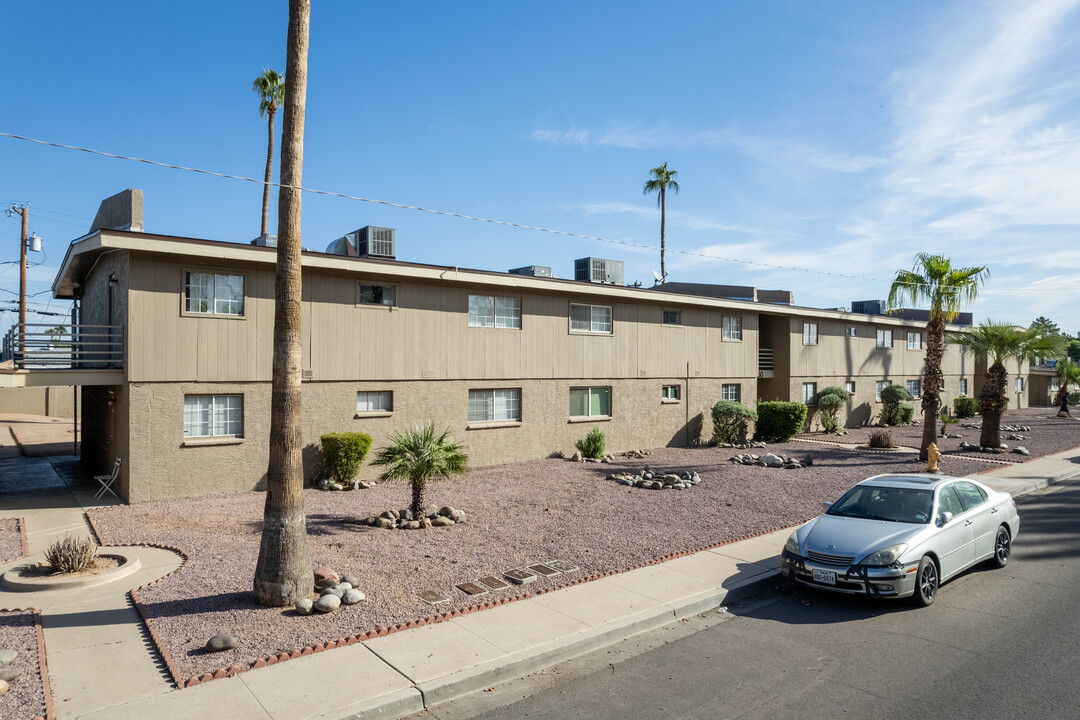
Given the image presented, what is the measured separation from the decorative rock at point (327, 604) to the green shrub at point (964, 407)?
130 feet

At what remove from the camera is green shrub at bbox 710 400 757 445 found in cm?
2512

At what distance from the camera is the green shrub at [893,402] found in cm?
3434

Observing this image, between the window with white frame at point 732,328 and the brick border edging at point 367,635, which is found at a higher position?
the window with white frame at point 732,328

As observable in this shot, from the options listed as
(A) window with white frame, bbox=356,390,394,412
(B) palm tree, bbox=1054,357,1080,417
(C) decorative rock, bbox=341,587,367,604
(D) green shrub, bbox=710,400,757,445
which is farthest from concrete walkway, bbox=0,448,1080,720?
(B) palm tree, bbox=1054,357,1080,417

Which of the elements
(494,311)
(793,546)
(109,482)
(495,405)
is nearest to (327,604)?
(793,546)

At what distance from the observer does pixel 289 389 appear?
8172mm

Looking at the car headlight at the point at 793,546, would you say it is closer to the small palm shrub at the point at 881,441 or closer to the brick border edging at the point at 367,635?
the brick border edging at the point at 367,635

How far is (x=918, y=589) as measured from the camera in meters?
8.54

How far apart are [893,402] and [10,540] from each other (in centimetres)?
3579

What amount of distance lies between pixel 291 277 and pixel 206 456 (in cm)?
846

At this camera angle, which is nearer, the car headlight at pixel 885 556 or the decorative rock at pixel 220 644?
the decorative rock at pixel 220 644

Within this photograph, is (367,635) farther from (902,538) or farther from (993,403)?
(993,403)

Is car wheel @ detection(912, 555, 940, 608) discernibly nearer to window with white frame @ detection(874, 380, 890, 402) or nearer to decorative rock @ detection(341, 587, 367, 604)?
decorative rock @ detection(341, 587, 367, 604)

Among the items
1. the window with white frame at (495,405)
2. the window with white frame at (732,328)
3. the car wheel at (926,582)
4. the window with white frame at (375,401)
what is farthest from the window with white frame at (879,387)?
the car wheel at (926,582)
